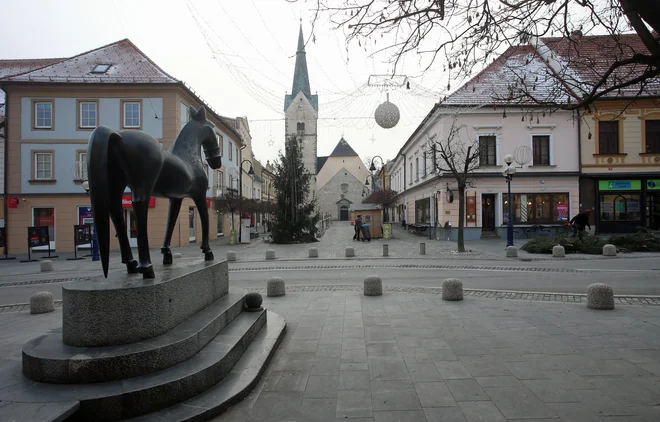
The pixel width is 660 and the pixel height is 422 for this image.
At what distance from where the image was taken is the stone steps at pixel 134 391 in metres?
3.42

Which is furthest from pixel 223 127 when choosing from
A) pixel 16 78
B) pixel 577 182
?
pixel 577 182

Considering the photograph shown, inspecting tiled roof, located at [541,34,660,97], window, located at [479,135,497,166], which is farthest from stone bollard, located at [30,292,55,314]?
window, located at [479,135,497,166]

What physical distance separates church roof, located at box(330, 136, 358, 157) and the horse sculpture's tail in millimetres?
84171

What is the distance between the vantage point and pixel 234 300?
20.5 ft

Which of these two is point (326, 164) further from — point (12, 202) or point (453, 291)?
point (453, 291)

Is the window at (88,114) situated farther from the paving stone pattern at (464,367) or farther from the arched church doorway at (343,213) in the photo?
the arched church doorway at (343,213)

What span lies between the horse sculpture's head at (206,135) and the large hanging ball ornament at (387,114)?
15.2 feet

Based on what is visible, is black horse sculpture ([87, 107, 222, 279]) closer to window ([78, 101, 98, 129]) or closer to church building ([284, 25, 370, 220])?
window ([78, 101, 98, 129])

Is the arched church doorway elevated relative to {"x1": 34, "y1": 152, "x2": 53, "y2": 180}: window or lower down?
lower down

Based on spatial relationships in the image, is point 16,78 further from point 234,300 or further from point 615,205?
point 615,205

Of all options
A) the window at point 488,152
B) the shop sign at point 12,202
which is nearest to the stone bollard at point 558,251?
the window at point 488,152

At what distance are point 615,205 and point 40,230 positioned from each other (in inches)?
1437

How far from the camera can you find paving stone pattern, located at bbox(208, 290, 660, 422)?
3.89 m

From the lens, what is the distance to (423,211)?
1451 inches
